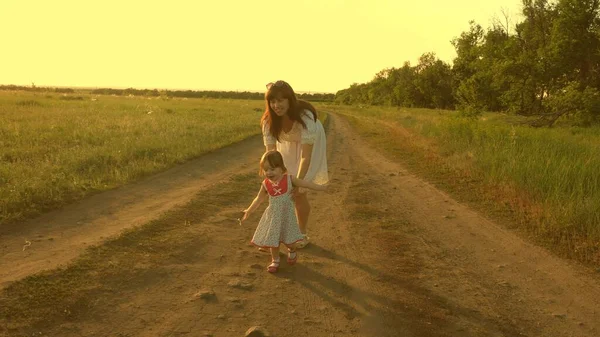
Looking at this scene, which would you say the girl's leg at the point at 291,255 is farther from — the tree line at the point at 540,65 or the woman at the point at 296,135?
the tree line at the point at 540,65

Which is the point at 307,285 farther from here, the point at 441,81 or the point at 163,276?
the point at 441,81

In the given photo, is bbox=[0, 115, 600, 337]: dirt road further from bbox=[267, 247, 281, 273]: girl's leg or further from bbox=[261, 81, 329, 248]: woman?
bbox=[261, 81, 329, 248]: woman

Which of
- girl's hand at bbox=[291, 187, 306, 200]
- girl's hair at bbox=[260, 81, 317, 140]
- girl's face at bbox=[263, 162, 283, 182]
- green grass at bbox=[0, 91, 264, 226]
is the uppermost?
girl's hair at bbox=[260, 81, 317, 140]

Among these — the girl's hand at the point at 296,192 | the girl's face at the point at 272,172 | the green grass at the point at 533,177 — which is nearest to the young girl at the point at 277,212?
the girl's face at the point at 272,172

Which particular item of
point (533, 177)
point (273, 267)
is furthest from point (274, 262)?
point (533, 177)

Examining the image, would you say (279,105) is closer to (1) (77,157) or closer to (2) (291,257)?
(2) (291,257)

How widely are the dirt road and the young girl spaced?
27 cm

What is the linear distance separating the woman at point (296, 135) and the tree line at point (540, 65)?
55.0 feet

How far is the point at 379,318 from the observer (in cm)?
363

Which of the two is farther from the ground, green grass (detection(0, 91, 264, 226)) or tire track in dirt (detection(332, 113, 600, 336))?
green grass (detection(0, 91, 264, 226))

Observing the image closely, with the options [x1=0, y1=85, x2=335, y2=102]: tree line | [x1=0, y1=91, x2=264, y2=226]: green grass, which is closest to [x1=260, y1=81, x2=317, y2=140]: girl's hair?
[x1=0, y1=91, x2=264, y2=226]: green grass

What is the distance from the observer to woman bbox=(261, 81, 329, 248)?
4.79 meters

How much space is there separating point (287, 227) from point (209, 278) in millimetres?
907

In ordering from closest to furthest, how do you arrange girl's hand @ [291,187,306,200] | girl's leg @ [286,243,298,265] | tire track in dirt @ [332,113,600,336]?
→ 1. tire track in dirt @ [332,113,600,336]
2. girl's leg @ [286,243,298,265]
3. girl's hand @ [291,187,306,200]
